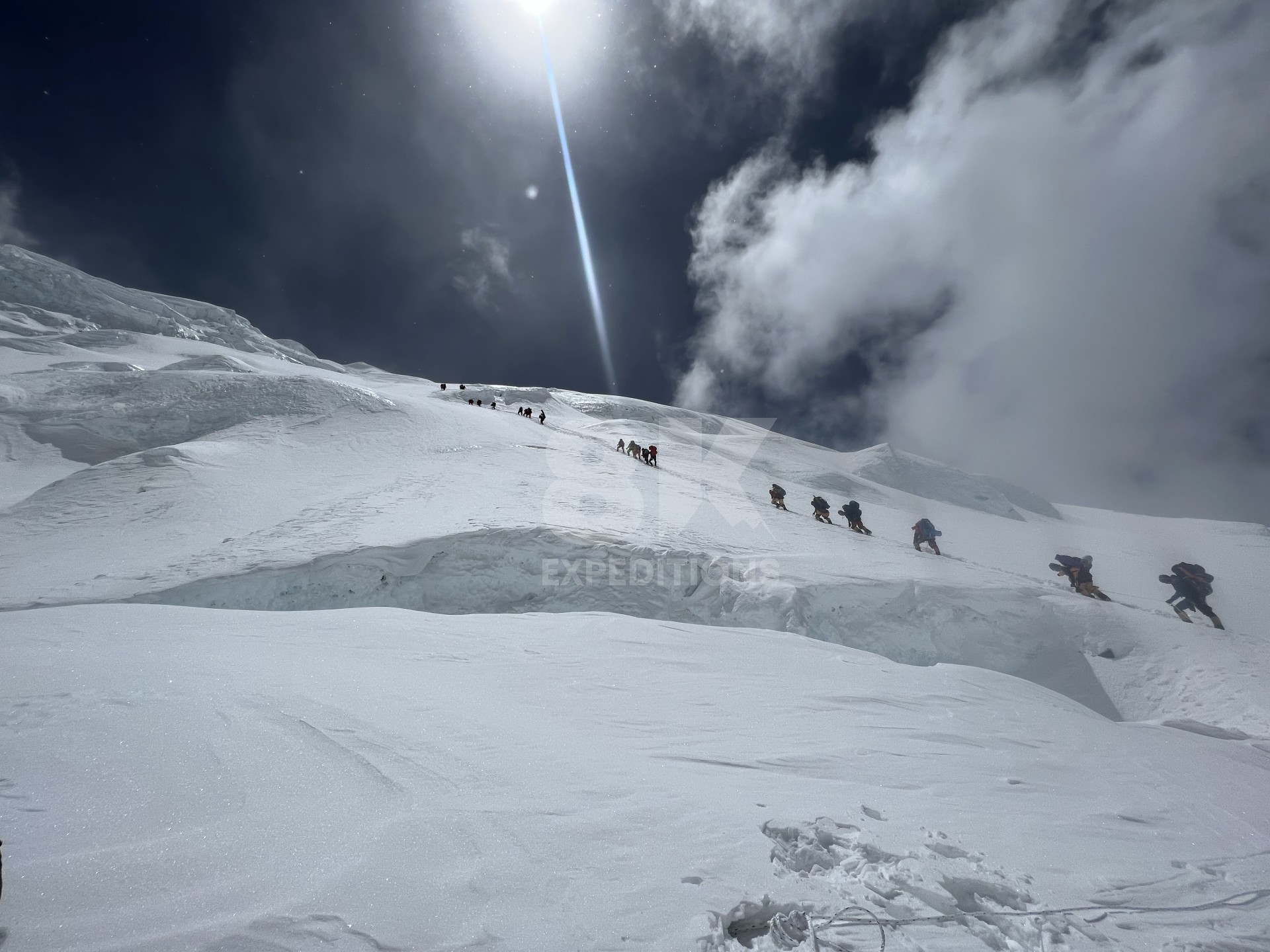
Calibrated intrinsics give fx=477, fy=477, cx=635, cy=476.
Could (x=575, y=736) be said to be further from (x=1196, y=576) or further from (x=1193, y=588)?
(x=1196, y=576)

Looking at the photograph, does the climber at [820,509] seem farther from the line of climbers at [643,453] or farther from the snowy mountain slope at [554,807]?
the snowy mountain slope at [554,807]

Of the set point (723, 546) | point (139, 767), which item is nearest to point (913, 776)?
point (139, 767)

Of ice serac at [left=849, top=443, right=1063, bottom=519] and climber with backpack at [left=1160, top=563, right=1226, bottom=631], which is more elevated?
ice serac at [left=849, top=443, right=1063, bottom=519]

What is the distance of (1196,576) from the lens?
39.3 feet

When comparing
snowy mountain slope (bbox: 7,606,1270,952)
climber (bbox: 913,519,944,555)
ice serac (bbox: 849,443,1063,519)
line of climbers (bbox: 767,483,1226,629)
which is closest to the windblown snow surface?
snowy mountain slope (bbox: 7,606,1270,952)

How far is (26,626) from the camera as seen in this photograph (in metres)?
6.39

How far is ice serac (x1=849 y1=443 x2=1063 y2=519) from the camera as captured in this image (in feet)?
201

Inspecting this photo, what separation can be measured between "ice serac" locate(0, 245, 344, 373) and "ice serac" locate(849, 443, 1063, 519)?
92.5m

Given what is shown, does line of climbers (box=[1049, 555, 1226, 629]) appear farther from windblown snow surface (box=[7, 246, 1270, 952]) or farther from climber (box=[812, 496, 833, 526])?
climber (box=[812, 496, 833, 526])

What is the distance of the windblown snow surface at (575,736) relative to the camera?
279 centimetres

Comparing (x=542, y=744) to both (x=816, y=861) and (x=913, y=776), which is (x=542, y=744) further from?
(x=913, y=776)

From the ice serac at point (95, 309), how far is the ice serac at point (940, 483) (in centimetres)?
9252

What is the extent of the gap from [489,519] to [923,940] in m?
11.8

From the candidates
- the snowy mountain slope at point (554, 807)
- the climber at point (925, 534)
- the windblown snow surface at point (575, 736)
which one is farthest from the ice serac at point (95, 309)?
the climber at point (925, 534)
